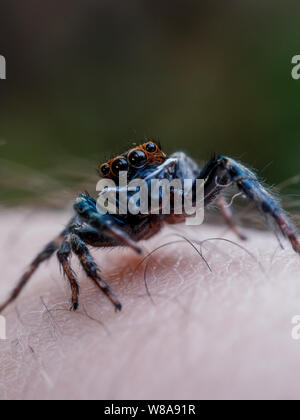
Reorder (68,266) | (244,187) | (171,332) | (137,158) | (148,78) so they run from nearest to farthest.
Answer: (171,332) → (244,187) → (68,266) → (137,158) → (148,78)

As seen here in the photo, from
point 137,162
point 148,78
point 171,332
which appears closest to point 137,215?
point 137,162

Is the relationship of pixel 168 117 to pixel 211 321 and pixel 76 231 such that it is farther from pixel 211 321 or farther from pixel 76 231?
pixel 211 321

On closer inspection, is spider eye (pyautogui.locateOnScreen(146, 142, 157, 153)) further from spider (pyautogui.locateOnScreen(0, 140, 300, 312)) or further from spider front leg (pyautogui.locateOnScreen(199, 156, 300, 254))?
spider front leg (pyautogui.locateOnScreen(199, 156, 300, 254))

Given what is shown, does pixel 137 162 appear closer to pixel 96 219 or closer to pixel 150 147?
pixel 150 147

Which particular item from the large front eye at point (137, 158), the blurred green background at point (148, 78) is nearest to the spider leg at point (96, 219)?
the large front eye at point (137, 158)

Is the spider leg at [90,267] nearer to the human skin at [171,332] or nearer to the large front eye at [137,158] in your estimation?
the human skin at [171,332]
